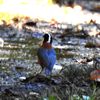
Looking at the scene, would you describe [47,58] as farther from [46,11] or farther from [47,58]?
[46,11]

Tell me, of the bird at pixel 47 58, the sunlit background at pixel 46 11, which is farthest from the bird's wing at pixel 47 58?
the sunlit background at pixel 46 11

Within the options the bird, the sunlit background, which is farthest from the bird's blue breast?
the sunlit background

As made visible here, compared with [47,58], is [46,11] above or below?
below

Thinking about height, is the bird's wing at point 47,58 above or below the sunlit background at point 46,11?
above

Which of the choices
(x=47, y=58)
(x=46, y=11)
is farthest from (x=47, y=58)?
(x=46, y=11)

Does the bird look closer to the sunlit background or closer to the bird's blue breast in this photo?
the bird's blue breast

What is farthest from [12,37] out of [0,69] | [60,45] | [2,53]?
[0,69]

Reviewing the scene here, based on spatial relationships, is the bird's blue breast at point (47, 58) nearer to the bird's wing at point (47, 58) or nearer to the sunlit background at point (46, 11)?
the bird's wing at point (47, 58)

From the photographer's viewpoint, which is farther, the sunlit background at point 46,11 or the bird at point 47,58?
the sunlit background at point 46,11

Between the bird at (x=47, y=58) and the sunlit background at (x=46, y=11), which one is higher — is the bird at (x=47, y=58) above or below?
above

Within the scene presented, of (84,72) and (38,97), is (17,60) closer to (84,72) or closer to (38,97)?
(84,72)

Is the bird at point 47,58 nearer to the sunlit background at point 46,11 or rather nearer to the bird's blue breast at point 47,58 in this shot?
the bird's blue breast at point 47,58

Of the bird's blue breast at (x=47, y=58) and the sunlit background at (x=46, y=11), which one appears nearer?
the bird's blue breast at (x=47, y=58)

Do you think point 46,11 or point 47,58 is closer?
point 47,58
